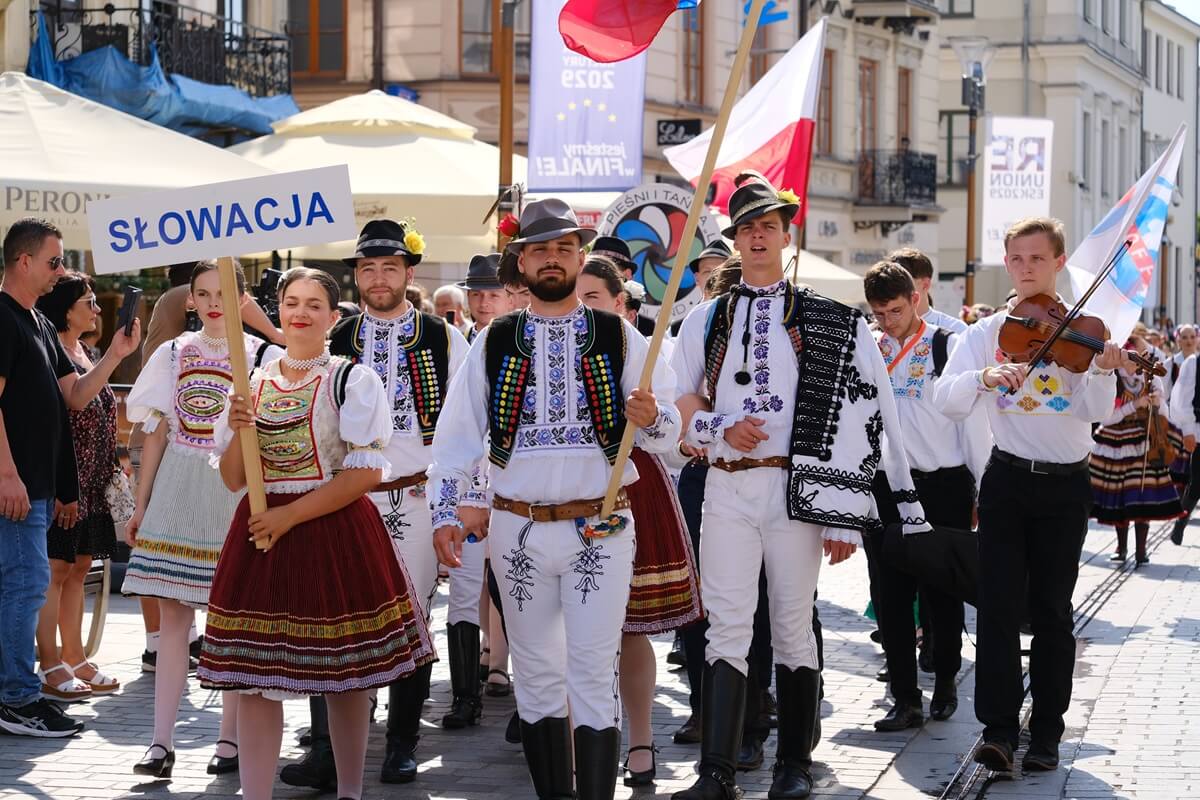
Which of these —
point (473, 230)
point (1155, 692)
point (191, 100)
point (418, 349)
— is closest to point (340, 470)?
point (418, 349)

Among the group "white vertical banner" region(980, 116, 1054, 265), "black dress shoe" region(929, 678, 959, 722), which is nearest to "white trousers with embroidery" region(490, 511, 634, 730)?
"black dress shoe" region(929, 678, 959, 722)

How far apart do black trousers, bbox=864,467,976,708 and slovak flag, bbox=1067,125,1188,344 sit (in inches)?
48.7

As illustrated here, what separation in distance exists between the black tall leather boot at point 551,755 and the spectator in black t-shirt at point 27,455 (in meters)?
2.87

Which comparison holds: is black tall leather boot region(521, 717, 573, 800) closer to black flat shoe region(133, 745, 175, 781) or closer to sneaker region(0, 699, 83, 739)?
black flat shoe region(133, 745, 175, 781)

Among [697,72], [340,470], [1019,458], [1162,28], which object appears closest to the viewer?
[340,470]

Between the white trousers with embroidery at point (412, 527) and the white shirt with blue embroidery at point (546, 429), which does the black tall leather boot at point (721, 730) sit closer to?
the white shirt with blue embroidery at point (546, 429)

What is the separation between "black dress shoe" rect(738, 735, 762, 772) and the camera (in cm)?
732

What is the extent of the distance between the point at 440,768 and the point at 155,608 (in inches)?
108

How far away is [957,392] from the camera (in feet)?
23.9

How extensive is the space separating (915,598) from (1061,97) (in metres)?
43.6

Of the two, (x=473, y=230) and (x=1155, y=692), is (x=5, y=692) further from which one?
(x=473, y=230)

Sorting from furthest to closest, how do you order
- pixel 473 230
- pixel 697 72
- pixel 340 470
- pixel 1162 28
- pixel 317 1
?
pixel 1162 28 → pixel 697 72 → pixel 317 1 → pixel 473 230 → pixel 340 470

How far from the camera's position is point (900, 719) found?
805cm

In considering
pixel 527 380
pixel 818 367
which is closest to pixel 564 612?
pixel 527 380
